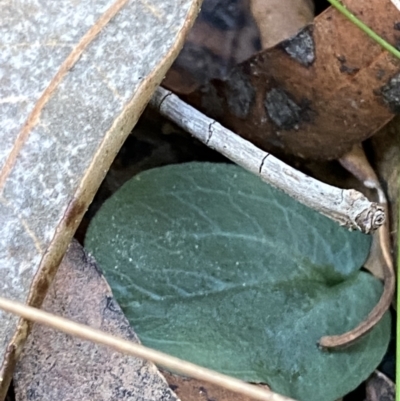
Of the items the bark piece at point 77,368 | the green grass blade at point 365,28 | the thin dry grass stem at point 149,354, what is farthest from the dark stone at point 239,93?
the thin dry grass stem at point 149,354

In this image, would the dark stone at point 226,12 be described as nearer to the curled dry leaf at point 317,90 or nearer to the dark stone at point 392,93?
the curled dry leaf at point 317,90

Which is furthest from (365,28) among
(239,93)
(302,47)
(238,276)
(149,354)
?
(149,354)

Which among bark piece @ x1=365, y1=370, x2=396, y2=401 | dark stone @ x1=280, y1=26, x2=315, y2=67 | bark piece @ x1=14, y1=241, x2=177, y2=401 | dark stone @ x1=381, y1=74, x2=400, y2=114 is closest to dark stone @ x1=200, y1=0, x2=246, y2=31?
dark stone @ x1=280, y1=26, x2=315, y2=67

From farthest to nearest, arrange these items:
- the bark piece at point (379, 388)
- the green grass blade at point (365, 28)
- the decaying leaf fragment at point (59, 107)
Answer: the bark piece at point (379, 388)
the green grass blade at point (365, 28)
the decaying leaf fragment at point (59, 107)

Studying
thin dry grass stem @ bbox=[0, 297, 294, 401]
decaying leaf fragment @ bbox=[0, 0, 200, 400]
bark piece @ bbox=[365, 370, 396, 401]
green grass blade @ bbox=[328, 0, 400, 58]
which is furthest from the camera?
bark piece @ bbox=[365, 370, 396, 401]

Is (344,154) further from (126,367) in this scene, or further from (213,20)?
(126,367)

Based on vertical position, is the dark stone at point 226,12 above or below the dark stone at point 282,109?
above

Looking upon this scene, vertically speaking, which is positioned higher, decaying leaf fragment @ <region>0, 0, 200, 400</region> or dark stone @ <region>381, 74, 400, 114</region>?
dark stone @ <region>381, 74, 400, 114</region>

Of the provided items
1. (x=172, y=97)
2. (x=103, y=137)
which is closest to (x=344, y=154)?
(x=172, y=97)

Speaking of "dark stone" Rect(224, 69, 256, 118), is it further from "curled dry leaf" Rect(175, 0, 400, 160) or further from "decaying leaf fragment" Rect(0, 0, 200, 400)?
"decaying leaf fragment" Rect(0, 0, 200, 400)
